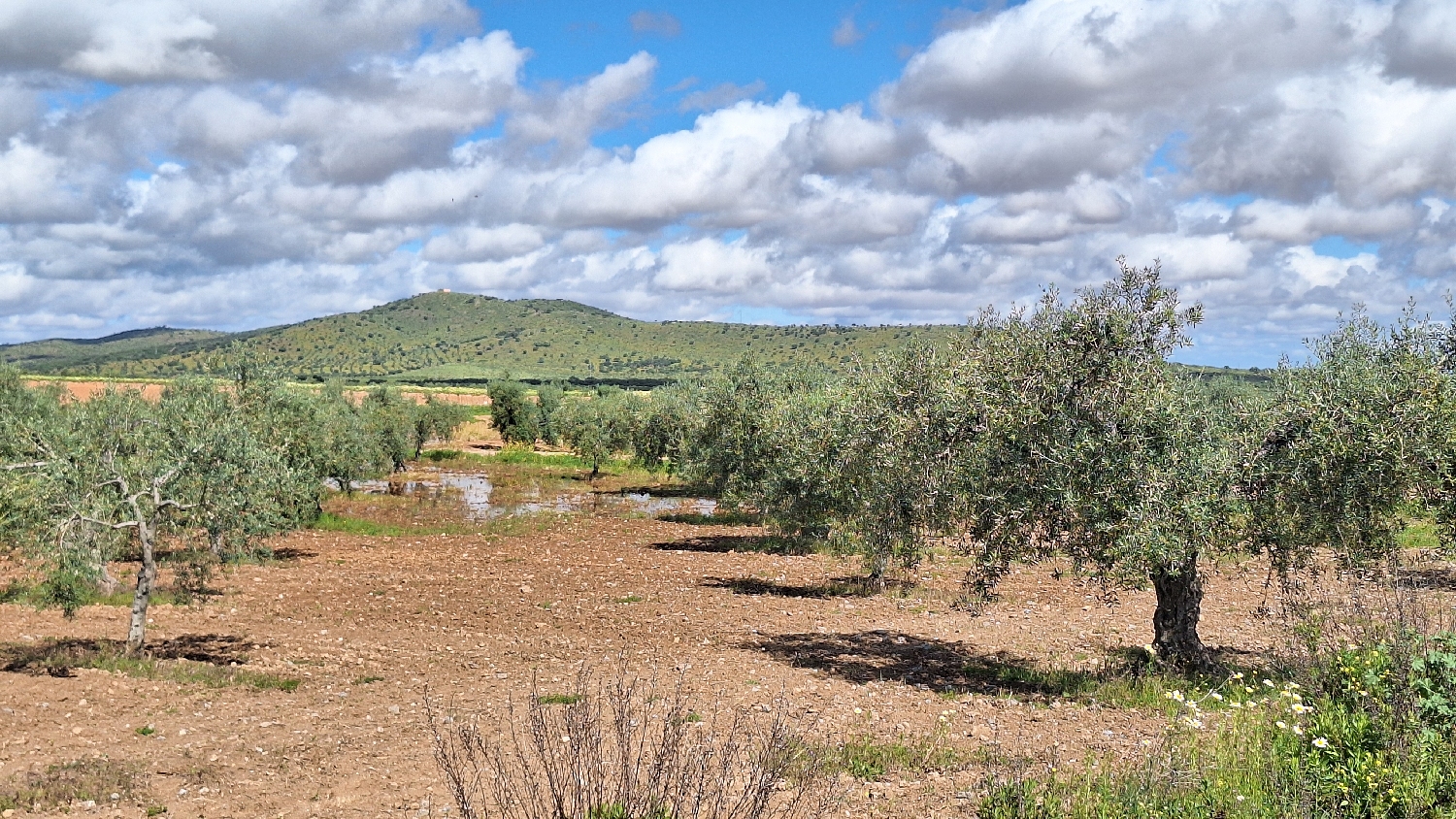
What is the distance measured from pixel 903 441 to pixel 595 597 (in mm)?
15459

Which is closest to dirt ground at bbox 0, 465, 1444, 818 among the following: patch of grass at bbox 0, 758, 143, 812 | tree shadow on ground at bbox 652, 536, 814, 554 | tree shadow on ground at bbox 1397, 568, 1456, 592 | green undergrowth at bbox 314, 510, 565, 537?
patch of grass at bbox 0, 758, 143, 812

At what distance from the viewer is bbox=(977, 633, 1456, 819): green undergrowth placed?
30.7 feet

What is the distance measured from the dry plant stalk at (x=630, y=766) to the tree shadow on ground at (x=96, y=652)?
869cm

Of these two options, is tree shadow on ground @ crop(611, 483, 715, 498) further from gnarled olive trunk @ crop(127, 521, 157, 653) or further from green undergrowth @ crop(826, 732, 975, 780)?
green undergrowth @ crop(826, 732, 975, 780)

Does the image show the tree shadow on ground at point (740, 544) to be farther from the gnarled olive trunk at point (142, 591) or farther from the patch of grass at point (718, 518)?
the gnarled olive trunk at point (142, 591)

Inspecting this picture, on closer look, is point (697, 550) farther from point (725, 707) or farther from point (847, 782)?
point (847, 782)

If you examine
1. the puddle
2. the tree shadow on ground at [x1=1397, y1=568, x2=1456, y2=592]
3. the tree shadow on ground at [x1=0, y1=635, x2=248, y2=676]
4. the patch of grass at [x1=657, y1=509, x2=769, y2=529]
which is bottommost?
the puddle

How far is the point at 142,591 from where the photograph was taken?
1916 centimetres

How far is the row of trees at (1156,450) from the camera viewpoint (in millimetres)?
14023

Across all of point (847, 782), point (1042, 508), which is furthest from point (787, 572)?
point (847, 782)

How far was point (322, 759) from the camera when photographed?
13.5 m

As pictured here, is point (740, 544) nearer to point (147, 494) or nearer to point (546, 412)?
point (147, 494)

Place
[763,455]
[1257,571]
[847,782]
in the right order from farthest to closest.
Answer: [763,455] → [1257,571] → [847,782]

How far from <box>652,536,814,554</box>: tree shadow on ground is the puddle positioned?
13063 mm
